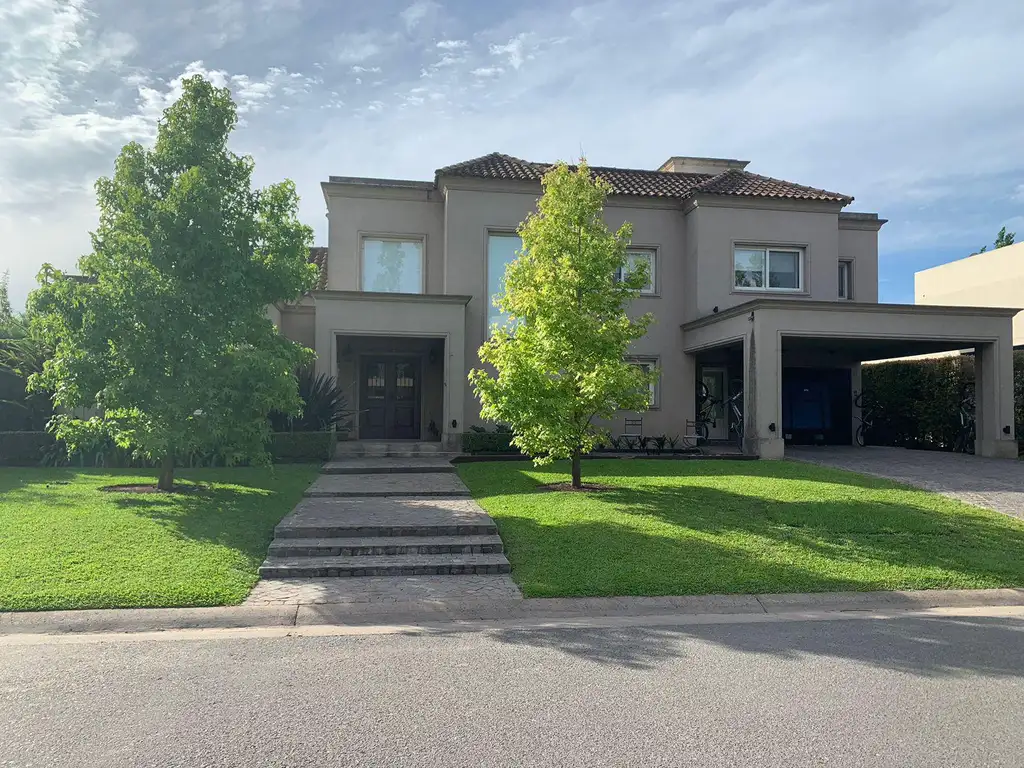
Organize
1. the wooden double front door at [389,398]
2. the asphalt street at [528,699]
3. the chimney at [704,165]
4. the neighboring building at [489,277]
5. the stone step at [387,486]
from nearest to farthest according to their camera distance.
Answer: the asphalt street at [528,699], the stone step at [387,486], the neighboring building at [489,277], the wooden double front door at [389,398], the chimney at [704,165]

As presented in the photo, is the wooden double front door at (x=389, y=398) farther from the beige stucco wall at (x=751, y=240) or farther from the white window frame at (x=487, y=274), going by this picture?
the beige stucco wall at (x=751, y=240)

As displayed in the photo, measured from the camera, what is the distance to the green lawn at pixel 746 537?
7.30 metres

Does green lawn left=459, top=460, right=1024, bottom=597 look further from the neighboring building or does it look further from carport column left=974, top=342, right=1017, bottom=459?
the neighboring building

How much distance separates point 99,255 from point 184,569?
5574 millimetres

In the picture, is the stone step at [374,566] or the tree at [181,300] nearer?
the stone step at [374,566]

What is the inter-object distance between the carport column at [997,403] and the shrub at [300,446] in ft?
48.1

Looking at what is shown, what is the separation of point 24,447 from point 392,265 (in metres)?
9.06

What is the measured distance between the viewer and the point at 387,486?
12.1 metres

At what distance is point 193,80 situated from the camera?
10.6m

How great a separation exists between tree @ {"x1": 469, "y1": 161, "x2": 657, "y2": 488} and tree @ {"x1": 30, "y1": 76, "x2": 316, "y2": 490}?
3.42 m

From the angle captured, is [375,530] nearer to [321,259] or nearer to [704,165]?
[321,259]

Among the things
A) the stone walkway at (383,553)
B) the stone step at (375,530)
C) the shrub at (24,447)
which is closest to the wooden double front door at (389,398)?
the shrub at (24,447)

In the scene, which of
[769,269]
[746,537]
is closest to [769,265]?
[769,269]

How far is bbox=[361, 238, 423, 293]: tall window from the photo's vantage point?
A: 61.5 ft
